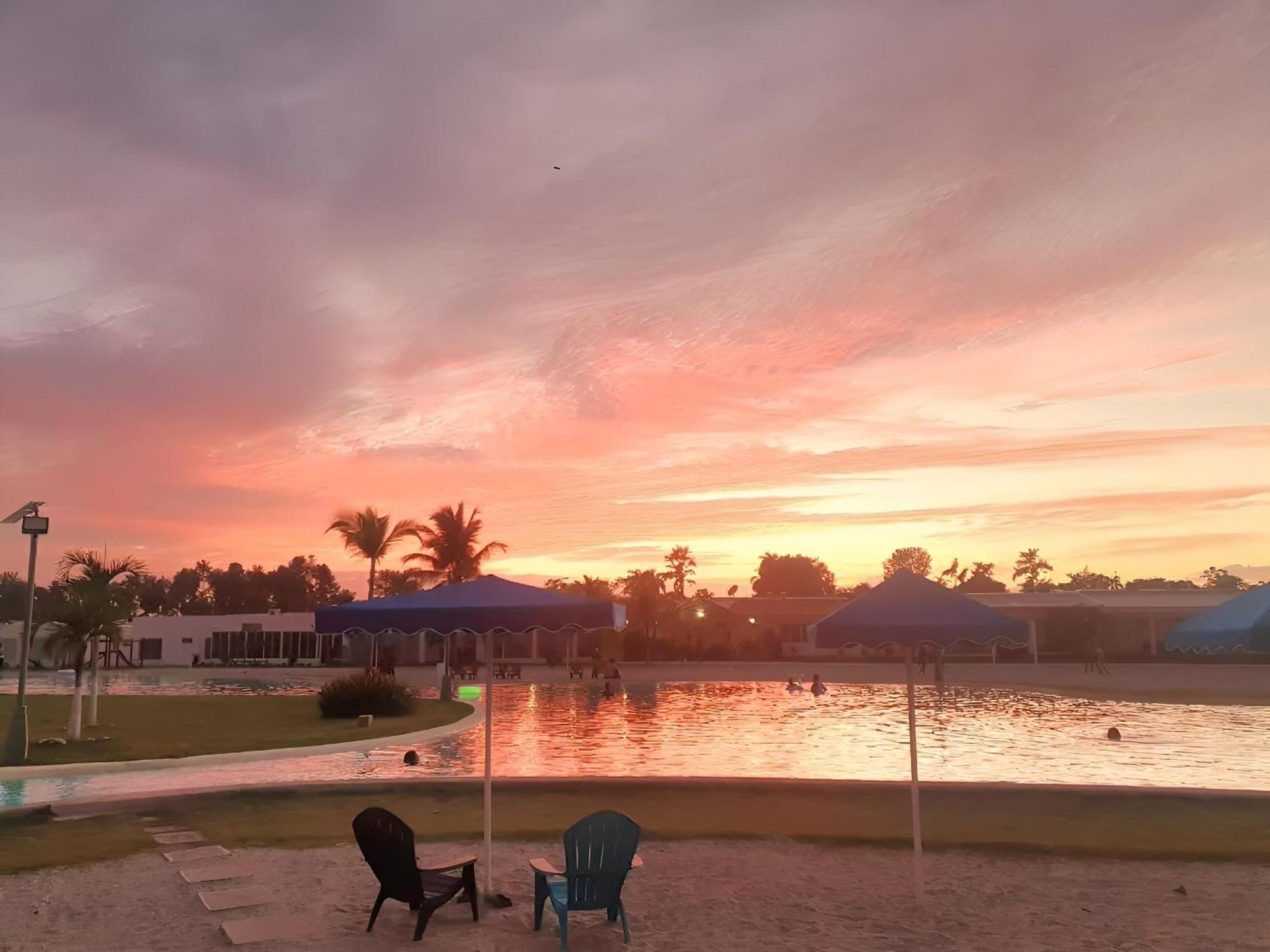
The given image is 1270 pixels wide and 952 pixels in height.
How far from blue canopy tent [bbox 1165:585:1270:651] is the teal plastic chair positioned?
15.1 feet

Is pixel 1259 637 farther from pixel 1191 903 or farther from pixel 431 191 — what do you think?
pixel 431 191

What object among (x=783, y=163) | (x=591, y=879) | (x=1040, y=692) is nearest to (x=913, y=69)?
(x=783, y=163)

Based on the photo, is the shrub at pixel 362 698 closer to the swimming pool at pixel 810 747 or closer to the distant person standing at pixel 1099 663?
the swimming pool at pixel 810 747

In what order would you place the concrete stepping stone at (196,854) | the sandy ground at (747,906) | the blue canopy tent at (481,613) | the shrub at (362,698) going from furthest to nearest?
the shrub at (362,698) → the concrete stepping stone at (196,854) → the blue canopy tent at (481,613) → the sandy ground at (747,906)

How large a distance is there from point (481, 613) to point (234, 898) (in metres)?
3.28

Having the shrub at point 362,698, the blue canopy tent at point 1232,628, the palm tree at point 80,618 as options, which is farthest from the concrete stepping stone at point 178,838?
the shrub at point 362,698

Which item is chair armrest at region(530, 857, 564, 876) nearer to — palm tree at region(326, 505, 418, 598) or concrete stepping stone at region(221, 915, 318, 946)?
concrete stepping stone at region(221, 915, 318, 946)

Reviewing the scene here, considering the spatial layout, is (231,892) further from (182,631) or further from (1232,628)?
(182,631)

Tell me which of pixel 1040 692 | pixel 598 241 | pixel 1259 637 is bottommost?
pixel 1040 692

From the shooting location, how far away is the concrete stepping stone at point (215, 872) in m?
8.78

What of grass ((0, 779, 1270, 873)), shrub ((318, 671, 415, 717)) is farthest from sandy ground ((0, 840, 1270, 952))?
shrub ((318, 671, 415, 717))

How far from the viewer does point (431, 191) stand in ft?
58.4

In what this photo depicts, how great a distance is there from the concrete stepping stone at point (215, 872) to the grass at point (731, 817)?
3.17 ft

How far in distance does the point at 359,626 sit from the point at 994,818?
8.26 meters
